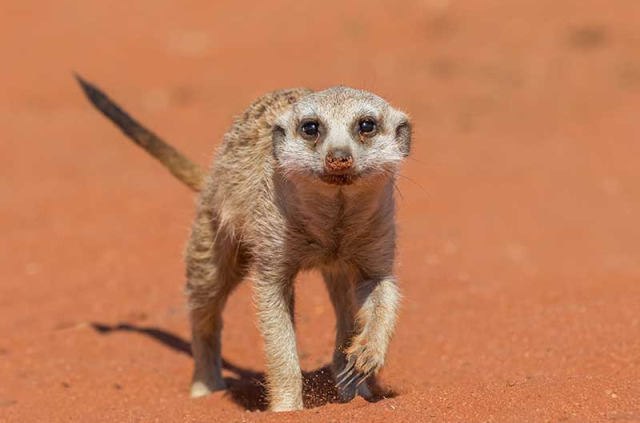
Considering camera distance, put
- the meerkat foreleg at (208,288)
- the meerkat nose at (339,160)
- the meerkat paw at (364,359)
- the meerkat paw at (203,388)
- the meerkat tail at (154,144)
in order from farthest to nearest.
Result: the meerkat tail at (154,144), the meerkat paw at (203,388), the meerkat foreleg at (208,288), the meerkat paw at (364,359), the meerkat nose at (339,160)

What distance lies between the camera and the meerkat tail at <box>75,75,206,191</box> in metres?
6.67

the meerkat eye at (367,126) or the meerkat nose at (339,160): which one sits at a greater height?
the meerkat eye at (367,126)

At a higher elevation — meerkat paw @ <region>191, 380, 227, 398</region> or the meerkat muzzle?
the meerkat muzzle

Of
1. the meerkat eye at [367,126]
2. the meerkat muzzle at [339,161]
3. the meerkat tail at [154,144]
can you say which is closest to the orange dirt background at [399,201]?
the meerkat tail at [154,144]

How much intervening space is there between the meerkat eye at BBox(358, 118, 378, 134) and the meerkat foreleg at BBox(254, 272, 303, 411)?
0.83m

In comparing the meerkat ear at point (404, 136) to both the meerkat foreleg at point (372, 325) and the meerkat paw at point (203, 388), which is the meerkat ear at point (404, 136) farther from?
the meerkat paw at point (203, 388)

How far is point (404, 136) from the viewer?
526cm

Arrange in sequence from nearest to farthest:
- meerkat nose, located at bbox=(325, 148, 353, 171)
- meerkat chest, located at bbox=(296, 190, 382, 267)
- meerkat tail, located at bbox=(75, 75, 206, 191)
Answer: meerkat nose, located at bbox=(325, 148, 353, 171) → meerkat chest, located at bbox=(296, 190, 382, 267) → meerkat tail, located at bbox=(75, 75, 206, 191)

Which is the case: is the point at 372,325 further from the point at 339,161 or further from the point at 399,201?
the point at 399,201

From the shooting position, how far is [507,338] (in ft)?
21.7

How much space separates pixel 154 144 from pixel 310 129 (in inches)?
77.1

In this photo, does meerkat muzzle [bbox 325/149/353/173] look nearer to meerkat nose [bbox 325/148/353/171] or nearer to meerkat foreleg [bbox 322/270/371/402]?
meerkat nose [bbox 325/148/353/171]

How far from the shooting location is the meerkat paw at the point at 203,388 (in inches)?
255

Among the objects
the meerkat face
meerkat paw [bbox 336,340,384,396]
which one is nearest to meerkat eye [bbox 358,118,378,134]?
the meerkat face
